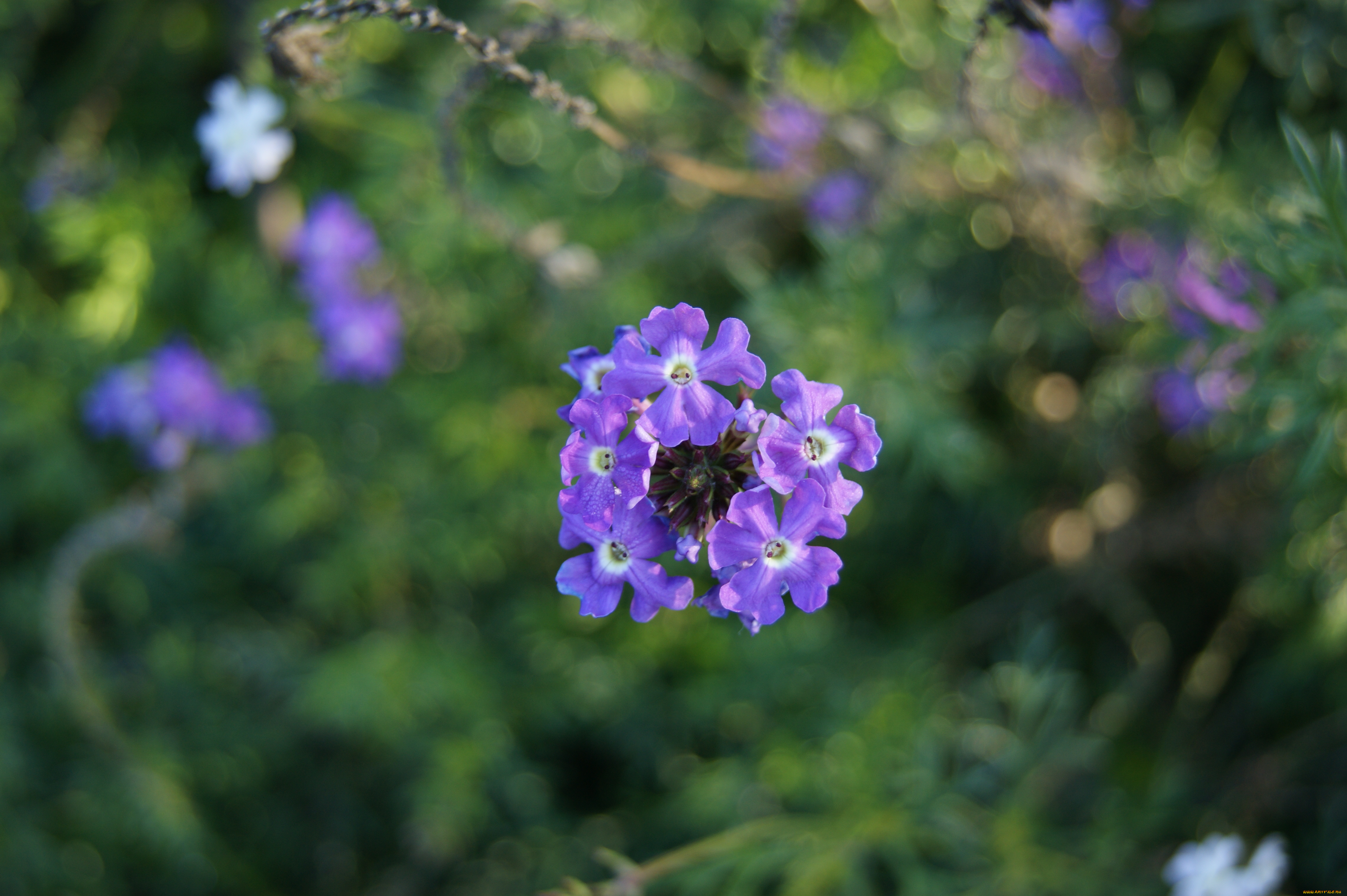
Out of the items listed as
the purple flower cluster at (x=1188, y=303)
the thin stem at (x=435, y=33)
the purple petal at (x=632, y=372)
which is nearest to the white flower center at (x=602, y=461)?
the purple petal at (x=632, y=372)

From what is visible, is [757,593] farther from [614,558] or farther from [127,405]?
[127,405]

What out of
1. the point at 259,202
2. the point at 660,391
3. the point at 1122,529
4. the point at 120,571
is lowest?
the point at 660,391

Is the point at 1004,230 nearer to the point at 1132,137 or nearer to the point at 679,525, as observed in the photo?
the point at 1132,137

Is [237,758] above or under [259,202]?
under

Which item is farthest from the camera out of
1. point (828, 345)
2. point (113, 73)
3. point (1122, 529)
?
point (113, 73)

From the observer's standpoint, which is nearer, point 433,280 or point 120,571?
point 433,280

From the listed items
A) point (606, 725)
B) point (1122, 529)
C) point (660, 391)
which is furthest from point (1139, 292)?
point (606, 725)
